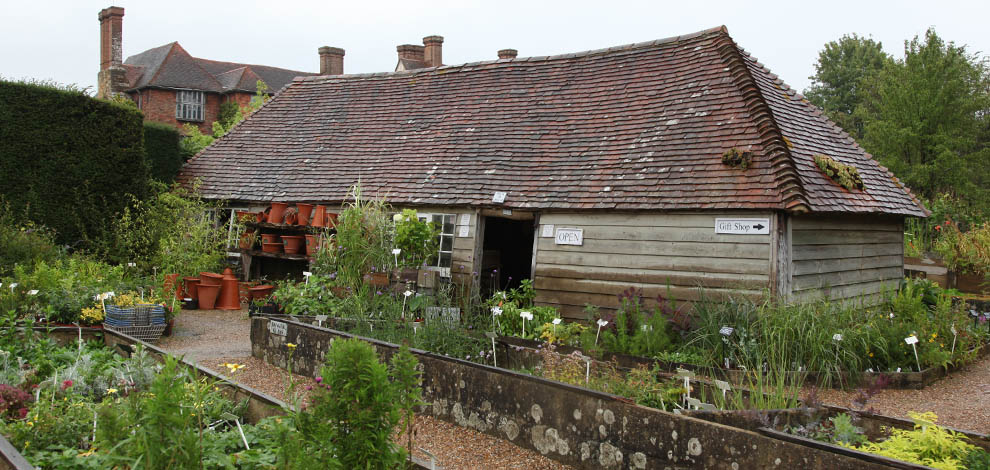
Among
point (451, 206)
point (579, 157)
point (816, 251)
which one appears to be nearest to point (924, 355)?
point (816, 251)

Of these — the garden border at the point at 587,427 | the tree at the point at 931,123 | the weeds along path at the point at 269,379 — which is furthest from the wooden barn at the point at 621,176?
the tree at the point at 931,123

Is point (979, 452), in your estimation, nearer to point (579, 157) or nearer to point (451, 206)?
point (579, 157)

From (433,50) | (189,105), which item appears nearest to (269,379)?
(433,50)

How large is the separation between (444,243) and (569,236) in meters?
2.56

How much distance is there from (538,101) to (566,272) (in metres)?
4.28

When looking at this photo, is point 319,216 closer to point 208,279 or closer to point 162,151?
point 208,279

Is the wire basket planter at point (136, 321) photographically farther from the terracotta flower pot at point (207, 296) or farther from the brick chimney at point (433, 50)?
the brick chimney at point (433, 50)

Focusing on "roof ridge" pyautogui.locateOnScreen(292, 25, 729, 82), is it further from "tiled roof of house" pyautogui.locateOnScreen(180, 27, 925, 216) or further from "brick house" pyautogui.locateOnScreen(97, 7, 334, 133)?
"brick house" pyautogui.locateOnScreen(97, 7, 334, 133)

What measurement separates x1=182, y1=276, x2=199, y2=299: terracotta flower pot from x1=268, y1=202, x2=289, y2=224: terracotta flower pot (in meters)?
1.86

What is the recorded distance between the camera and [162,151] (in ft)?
53.8

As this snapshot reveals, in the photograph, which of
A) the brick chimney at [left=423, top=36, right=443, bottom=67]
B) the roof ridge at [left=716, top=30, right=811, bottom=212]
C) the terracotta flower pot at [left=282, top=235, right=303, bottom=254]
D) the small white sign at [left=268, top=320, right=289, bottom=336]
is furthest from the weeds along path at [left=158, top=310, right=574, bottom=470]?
the brick chimney at [left=423, top=36, right=443, bottom=67]

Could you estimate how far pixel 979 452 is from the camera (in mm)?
4250

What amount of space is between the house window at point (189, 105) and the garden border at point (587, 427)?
34.5 meters

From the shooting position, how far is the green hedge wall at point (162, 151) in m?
16.2
